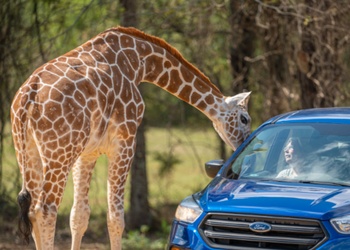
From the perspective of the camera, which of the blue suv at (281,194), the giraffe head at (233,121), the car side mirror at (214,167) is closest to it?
the blue suv at (281,194)

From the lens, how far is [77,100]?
759 cm

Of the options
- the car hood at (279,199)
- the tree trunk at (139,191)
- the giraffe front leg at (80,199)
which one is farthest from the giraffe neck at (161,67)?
the tree trunk at (139,191)

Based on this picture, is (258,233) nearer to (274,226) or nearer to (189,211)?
(274,226)

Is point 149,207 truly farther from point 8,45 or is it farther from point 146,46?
point 146,46

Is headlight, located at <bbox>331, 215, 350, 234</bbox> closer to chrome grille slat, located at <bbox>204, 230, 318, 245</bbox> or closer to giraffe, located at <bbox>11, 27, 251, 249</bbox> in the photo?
chrome grille slat, located at <bbox>204, 230, 318, 245</bbox>

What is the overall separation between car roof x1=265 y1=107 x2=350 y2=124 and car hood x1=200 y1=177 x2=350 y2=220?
77 centimetres

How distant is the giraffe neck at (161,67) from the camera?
8.38m

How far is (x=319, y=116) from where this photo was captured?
711 centimetres

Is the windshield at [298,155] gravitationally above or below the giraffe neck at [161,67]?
below

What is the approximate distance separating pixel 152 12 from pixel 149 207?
2845 mm

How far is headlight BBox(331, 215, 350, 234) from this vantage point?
5.72 meters

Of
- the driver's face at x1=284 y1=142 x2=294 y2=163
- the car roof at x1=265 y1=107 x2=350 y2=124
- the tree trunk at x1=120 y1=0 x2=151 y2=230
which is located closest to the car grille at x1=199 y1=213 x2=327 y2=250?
the driver's face at x1=284 y1=142 x2=294 y2=163

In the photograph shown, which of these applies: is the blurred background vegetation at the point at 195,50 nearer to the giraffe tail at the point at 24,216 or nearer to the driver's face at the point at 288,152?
the giraffe tail at the point at 24,216

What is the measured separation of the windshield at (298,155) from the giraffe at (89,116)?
4.68 feet
